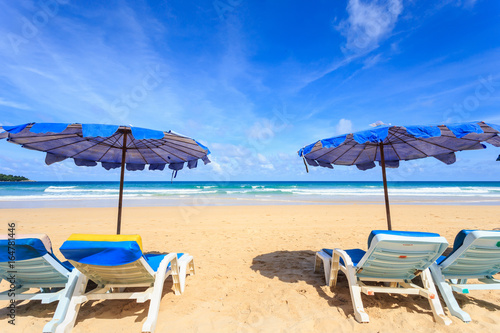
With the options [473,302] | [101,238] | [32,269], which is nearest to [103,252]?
[101,238]

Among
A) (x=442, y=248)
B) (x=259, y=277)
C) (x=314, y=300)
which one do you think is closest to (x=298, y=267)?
(x=259, y=277)

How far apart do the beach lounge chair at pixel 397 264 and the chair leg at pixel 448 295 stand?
0.11 metres

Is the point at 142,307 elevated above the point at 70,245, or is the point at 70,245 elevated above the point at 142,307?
the point at 70,245

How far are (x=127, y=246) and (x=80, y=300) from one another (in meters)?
0.98

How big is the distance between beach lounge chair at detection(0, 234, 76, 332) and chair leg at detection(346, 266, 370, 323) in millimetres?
3082

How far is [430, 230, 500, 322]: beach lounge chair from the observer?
2.63 meters

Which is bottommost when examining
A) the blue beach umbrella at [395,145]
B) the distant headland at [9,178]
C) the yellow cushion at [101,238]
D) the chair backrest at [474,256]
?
the chair backrest at [474,256]

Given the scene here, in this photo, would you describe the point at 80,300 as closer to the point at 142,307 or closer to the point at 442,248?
the point at 142,307

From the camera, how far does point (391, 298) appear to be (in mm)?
3170

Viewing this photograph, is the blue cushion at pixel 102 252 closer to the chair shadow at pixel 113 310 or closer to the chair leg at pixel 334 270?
the chair shadow at pixel 113 310

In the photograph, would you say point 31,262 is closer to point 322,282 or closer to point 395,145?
point 322,282

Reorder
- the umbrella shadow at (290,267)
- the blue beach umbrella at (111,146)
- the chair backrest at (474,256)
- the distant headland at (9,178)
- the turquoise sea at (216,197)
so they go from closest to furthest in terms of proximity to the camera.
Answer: the chair backrest at (474,256) → the blue beach umbrella at (111,146) → the umbrella shadow at (290,267) → the turquoise sea at (216,197) → the distant headland at (9,178)

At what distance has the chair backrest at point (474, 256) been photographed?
2.61 m

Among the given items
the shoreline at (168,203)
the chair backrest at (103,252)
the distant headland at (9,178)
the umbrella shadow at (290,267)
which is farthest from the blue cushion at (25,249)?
the distant headland at (9,178)
